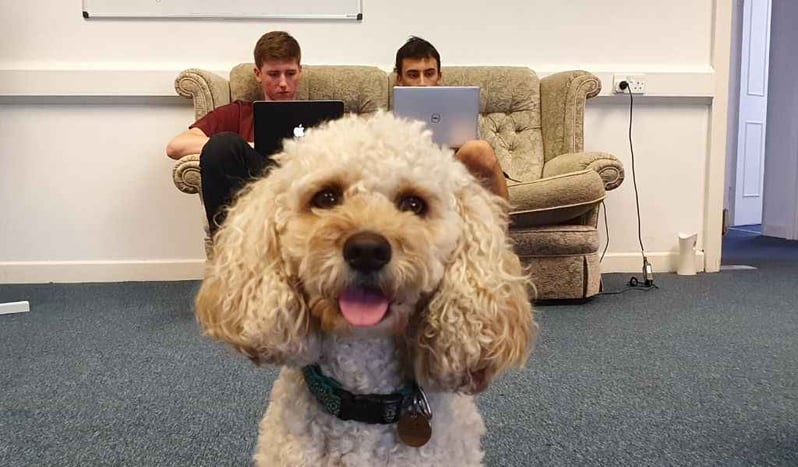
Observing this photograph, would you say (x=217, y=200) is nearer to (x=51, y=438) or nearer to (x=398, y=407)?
(x=51, y=438)

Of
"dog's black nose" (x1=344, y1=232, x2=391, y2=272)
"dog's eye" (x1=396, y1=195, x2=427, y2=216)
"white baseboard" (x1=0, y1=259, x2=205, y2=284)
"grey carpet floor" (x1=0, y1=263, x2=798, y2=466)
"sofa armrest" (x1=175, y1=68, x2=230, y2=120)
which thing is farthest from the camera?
"white baseboard" (x1=0, y1=259, x2=205, y2=284)

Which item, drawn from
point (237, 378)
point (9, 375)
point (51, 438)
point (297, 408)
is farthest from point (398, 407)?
point (9, 375)

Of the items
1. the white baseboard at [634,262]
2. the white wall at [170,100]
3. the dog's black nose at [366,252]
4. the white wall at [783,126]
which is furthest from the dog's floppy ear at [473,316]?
the white wall at [783,126]

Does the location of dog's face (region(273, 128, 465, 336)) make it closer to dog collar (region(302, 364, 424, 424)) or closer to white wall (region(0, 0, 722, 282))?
dog collar (region(302, 364, 424, 424))

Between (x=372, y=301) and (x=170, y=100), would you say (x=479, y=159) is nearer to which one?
(x=372, y=301)

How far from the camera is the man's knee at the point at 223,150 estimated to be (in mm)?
2209

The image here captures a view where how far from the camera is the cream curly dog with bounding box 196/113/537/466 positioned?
855mm

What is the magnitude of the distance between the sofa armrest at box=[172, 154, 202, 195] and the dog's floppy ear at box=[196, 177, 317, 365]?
176cm

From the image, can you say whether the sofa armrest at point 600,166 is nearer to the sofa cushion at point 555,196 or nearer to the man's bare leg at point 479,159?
the sofa cushion at point 555,196

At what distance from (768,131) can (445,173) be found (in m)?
5.40

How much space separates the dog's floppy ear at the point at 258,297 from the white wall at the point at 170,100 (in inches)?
110

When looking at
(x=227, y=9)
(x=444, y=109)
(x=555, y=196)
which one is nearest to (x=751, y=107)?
(x=555, y=196)

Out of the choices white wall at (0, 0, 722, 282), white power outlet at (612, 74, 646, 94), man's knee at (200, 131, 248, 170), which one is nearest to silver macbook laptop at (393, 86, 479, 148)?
man's knee at (200, 131, 248, 170)

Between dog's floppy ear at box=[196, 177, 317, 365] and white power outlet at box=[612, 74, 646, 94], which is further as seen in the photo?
white power outlet at box=[612, 74, 646, 94]
